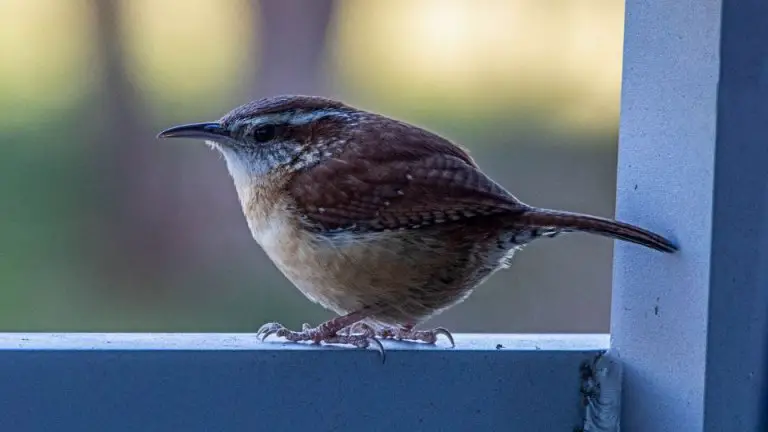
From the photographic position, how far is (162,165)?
5.63 m

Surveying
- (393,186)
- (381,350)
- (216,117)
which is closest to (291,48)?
(216,117)

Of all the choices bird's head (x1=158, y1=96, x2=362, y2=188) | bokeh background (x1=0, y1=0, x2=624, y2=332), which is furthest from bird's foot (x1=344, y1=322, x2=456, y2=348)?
bokeh background (x1=0, y1=0, x2=624, y2=332)

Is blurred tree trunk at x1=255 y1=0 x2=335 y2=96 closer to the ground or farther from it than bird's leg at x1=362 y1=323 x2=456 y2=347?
farther from it

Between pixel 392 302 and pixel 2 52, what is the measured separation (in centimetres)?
356

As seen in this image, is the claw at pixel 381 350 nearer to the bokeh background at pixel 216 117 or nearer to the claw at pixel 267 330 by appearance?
the claw at pixel 267 330

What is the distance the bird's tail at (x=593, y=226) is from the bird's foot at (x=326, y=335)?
1.51 feet

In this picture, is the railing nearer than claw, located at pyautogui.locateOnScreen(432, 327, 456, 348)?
Yes

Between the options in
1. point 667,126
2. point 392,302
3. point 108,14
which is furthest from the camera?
point 108,14

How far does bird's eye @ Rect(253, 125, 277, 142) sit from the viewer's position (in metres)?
2.96

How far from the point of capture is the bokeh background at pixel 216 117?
17.8 feet

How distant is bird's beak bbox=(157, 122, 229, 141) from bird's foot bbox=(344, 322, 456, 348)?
2.05 feet

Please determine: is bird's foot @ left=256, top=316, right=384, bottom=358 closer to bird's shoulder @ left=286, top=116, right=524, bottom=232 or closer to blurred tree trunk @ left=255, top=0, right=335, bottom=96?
bird's shoulder @ left=286, top=116, right=524, bottom=232

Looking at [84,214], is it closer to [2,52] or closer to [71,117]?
[71,117]

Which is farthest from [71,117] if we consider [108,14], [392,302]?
[392,302]
